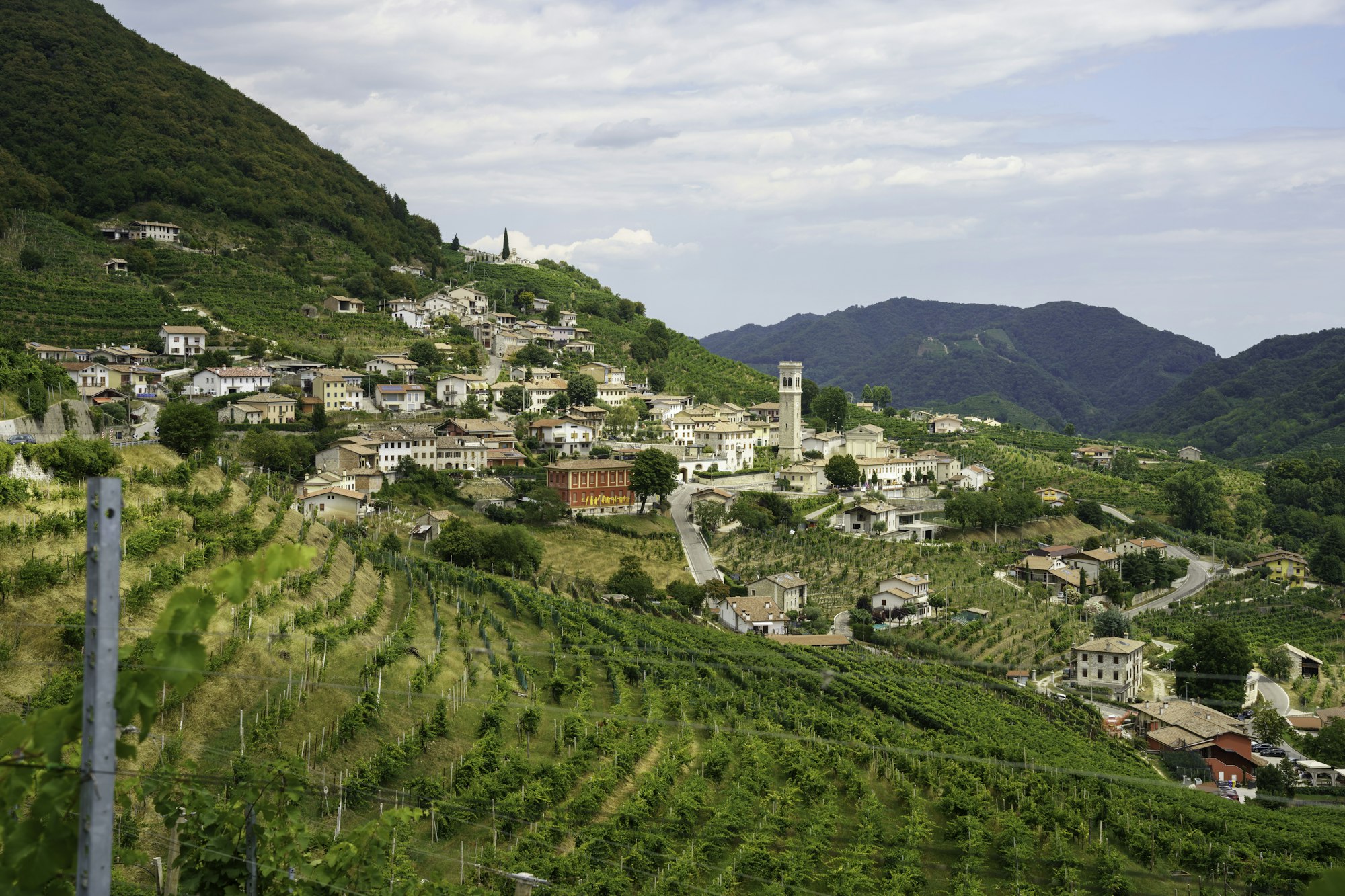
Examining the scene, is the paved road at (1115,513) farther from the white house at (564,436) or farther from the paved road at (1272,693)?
the white house at (564,436)

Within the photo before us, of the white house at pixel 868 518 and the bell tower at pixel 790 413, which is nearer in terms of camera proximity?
the white house at pixel 868 518

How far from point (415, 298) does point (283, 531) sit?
4880 cm

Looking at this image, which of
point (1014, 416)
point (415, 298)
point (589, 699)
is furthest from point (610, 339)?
point (1014, 416)

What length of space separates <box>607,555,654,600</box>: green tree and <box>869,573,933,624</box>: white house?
9.10 m

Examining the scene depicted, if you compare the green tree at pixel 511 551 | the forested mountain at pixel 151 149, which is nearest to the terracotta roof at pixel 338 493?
the green tree at pixel 511 551

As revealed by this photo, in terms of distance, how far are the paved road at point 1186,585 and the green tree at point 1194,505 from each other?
17.8ft

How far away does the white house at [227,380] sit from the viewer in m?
45.4

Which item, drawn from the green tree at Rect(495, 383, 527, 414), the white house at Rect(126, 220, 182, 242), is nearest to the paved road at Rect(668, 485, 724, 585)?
the green tree at Rect(495, 383, 527, 414)

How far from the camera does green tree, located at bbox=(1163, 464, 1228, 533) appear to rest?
59125 millimetres

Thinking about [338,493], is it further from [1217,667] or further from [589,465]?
[1217,667]

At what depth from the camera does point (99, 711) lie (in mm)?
2678

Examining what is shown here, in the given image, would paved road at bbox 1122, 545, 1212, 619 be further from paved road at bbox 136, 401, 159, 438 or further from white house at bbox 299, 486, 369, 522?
paved road at bbox 136, 401, 159, 438

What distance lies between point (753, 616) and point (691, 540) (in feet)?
29.2

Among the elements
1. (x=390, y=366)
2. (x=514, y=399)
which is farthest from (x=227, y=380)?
(x=514, y=399)
